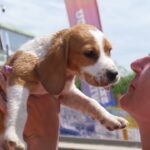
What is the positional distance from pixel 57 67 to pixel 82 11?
5186 millimetres

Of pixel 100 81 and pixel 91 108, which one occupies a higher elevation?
pixel 100 81

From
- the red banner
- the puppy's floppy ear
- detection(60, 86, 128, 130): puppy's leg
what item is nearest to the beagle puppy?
the puppy's floppy ear

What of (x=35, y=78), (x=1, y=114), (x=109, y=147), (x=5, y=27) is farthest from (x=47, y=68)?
(x=5, y=27)

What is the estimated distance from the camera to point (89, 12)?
5965 millimetres

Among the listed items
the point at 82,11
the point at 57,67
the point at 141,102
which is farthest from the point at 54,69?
the point at 82,11

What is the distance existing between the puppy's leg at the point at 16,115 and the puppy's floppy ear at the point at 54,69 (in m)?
0.05

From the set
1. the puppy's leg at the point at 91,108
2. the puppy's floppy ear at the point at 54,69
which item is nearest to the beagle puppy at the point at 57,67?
the puppy's floppy ear at the point at 54,69

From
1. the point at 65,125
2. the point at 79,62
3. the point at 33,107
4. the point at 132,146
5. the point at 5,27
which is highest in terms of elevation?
the point at 79,62

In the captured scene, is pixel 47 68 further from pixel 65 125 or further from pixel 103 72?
pixel 65 125

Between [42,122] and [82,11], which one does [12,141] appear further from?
[82,11]

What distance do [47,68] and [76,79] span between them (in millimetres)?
130

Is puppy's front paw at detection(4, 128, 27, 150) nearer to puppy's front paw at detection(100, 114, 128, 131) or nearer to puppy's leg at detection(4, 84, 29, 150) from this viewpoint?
puppy's leg at detection(4, 84, 29, 150)

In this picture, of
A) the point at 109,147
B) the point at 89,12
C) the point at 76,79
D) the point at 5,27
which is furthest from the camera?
the point at 5,27

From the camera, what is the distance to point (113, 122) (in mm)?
1026
